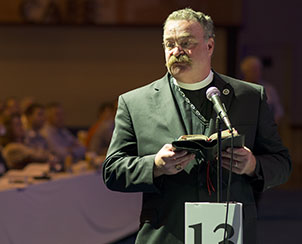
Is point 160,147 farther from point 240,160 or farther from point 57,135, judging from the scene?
point 57,135

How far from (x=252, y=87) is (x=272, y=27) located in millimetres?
11281

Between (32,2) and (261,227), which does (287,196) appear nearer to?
(261,227)

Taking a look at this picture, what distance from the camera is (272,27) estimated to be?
46.2 ft

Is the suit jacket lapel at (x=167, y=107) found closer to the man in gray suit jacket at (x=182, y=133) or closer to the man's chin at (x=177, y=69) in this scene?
the man in gray suit jacket at (x=182, y=133)

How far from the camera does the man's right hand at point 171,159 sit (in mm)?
2693

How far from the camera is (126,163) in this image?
2.90m

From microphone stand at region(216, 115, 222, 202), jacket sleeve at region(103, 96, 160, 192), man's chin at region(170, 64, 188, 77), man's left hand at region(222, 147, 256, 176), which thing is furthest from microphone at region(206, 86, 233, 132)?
jacket sleeve at region(103, 96, 160, 192)

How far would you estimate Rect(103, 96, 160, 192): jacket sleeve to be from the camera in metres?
2.84

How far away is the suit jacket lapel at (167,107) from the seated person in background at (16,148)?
161 inches

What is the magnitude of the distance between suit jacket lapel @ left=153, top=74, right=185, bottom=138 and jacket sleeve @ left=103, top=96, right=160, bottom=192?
0.13 metres

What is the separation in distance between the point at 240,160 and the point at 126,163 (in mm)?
447

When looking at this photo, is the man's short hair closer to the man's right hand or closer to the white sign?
the man's right hand

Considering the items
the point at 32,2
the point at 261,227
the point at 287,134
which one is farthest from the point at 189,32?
the point at 287,134

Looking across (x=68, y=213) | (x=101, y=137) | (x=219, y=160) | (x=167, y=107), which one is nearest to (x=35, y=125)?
(x=101, y=137)
